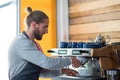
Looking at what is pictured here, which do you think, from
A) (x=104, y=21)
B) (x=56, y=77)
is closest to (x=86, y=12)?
(x=104, y=21)

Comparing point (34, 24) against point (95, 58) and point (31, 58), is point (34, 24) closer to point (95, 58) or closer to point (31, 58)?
point (31, 58)

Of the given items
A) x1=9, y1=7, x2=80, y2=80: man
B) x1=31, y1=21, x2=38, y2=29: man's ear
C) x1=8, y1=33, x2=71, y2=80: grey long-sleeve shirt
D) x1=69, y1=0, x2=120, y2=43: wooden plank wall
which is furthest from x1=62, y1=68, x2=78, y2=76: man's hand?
x1=69, y1=0, x2=120, y2=43: wooden plank wall

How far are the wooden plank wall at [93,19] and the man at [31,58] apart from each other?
77 cm

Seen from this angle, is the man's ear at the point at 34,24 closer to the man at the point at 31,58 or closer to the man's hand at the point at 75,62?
the man at the point at 31,58

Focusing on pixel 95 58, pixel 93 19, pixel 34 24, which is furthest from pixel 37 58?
pixel 93 19

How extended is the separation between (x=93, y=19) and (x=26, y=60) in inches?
43.4

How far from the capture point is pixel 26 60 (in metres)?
1.80

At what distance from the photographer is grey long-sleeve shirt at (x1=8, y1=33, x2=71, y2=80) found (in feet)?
5.65

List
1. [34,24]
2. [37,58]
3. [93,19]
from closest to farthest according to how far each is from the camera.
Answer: [37,58] → [34,24] → [93,19]

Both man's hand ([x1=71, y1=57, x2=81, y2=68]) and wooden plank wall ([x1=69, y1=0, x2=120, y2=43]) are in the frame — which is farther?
wooden plank wall ([x1=69, y1=0, x2=120, y2=43])

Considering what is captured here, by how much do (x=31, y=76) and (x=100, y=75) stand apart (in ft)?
1.77

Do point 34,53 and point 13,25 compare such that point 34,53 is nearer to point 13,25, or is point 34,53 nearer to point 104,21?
point 104,21

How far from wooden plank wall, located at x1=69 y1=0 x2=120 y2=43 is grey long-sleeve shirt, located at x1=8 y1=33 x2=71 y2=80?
0.85 metres

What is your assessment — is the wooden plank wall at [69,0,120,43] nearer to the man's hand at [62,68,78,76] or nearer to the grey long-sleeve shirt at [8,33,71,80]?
the man's hand at [62,68,78,76]
